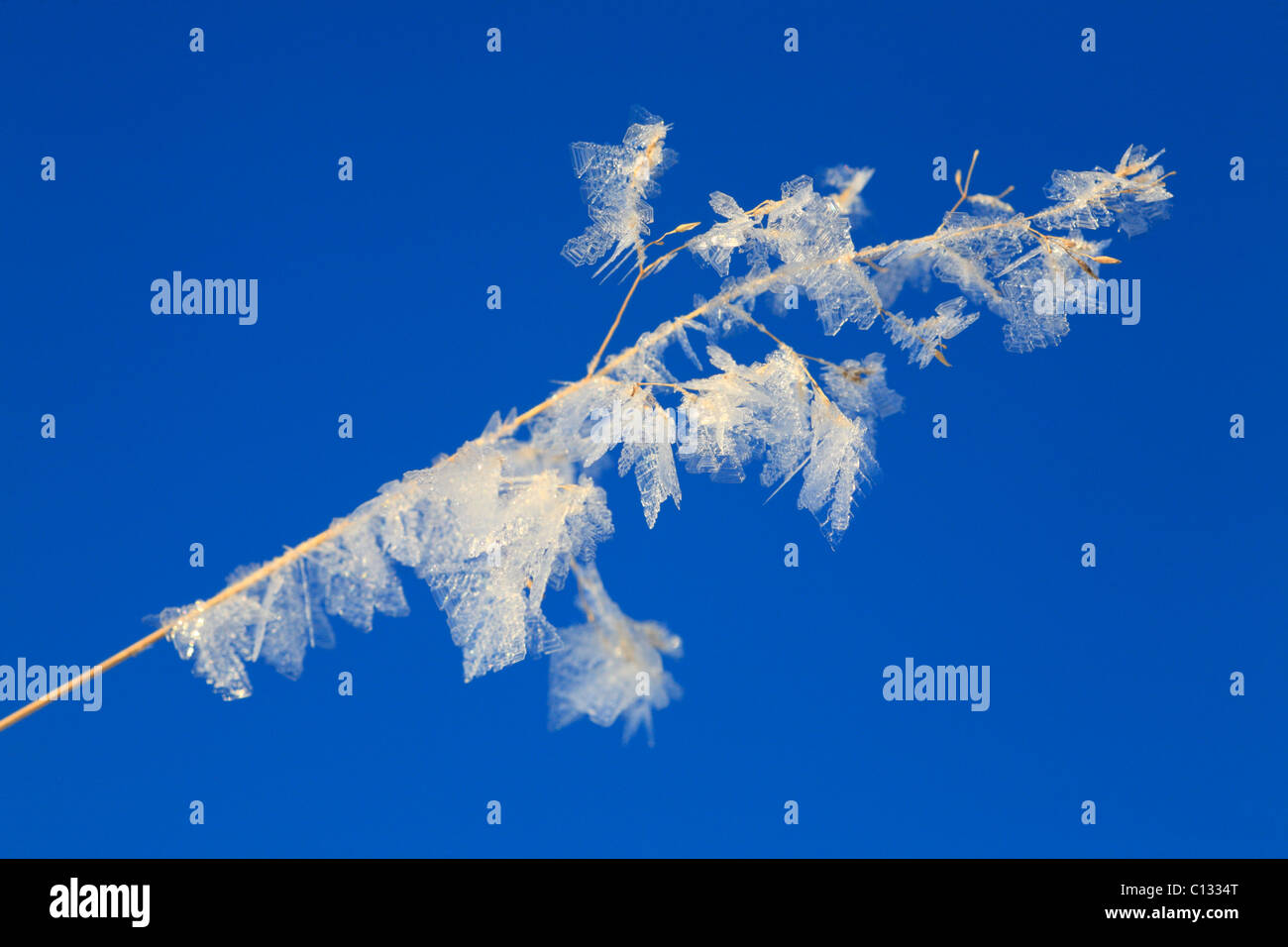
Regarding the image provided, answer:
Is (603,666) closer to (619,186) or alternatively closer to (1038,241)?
(619,186)

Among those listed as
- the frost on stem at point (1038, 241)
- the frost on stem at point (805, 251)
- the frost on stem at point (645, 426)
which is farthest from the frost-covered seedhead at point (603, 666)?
the frost on stem at point (1038, 241)

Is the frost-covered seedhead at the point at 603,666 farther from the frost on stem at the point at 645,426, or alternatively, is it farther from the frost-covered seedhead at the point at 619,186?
the frost-covered seedhead at the point at 619,186

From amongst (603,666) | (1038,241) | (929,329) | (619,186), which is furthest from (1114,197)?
(603,666)

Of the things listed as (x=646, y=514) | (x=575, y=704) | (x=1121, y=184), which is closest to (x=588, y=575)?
(x=646, y=514)

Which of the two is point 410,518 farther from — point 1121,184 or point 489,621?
point 1121,184

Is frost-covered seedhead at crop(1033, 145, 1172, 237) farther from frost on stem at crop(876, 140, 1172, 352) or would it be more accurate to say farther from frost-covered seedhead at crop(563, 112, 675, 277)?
frost-covered seedhead at crop(563, 112, 675, 277)

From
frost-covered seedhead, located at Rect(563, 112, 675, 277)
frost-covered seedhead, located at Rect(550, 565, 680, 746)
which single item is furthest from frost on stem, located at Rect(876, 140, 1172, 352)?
frost-covered seedhead, located at Rect(550, 565, 680, 746)

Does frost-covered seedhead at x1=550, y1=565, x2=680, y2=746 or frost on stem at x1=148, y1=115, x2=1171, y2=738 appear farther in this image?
frost-covered seedhead at x1=550, y1=565, x2=680, y2=746
